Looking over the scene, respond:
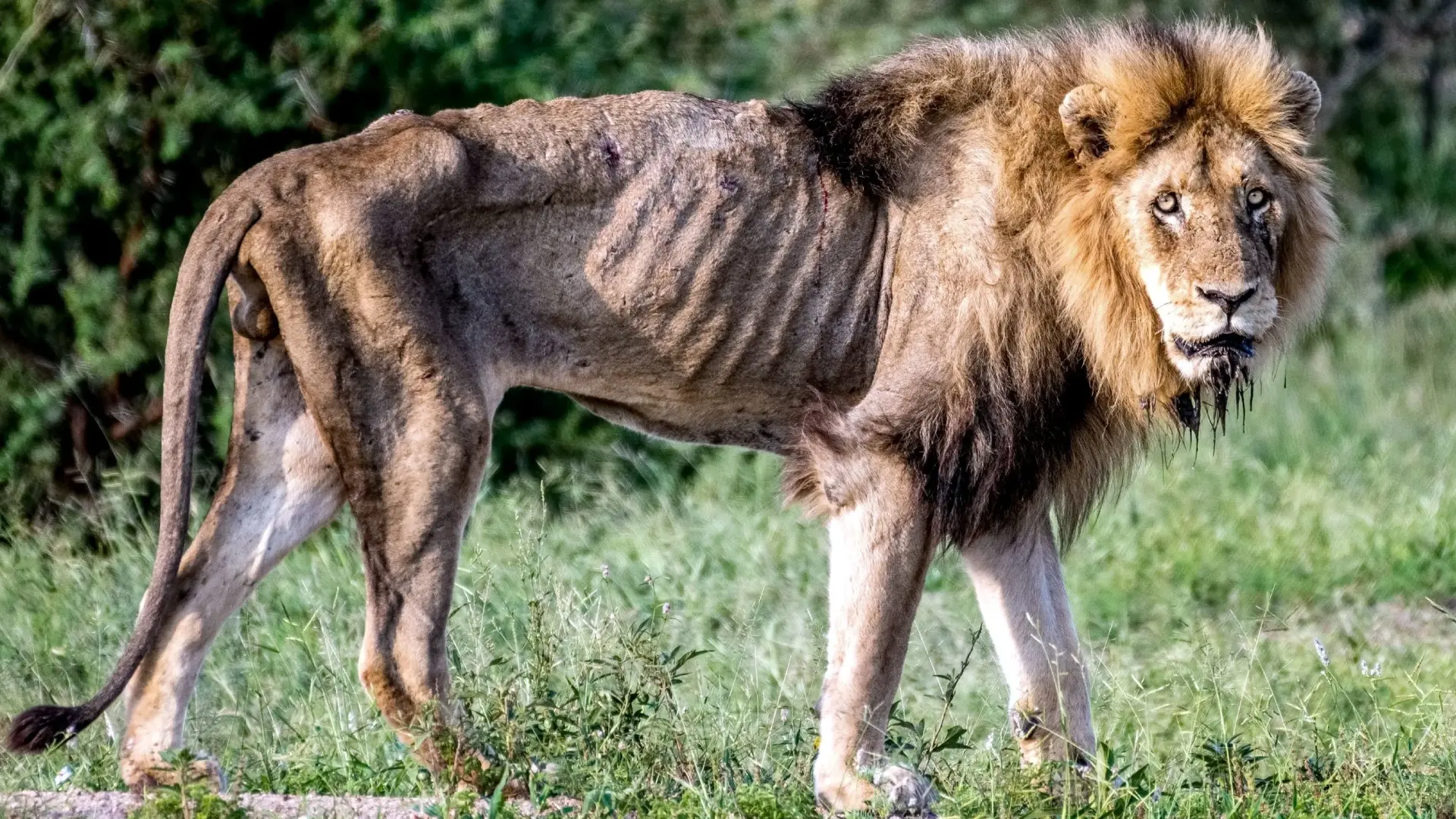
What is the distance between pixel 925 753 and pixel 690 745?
1.54 ft

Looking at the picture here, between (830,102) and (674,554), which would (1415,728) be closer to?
(830,102)

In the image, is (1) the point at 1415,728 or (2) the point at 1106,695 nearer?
(1) the point at 1415,728

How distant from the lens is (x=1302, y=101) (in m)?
4.04

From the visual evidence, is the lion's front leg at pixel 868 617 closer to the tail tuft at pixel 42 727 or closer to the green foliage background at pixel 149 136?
the tail tuft at pixel 42 727

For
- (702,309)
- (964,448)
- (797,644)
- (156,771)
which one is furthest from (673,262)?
(797,644)

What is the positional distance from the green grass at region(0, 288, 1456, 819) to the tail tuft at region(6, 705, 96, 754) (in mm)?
324

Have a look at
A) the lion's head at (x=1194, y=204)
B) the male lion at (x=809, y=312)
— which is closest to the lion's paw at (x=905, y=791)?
the male lion at (x=809, y=312)

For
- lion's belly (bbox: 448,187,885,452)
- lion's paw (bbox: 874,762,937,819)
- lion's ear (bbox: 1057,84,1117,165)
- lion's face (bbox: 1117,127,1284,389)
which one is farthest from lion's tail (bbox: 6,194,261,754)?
lion's face (bbox: 1117,127,1284,389)

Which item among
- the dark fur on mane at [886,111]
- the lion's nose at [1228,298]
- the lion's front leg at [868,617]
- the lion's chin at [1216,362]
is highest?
the dark fur on mane at [886,111]

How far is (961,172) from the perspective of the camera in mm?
4055

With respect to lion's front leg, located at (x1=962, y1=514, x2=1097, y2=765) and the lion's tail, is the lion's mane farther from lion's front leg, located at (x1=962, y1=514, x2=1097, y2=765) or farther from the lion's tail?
the lion's tail

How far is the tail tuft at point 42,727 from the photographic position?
3.56 m

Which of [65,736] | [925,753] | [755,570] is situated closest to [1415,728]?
[925,753]

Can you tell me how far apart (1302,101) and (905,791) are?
1.67 metres
